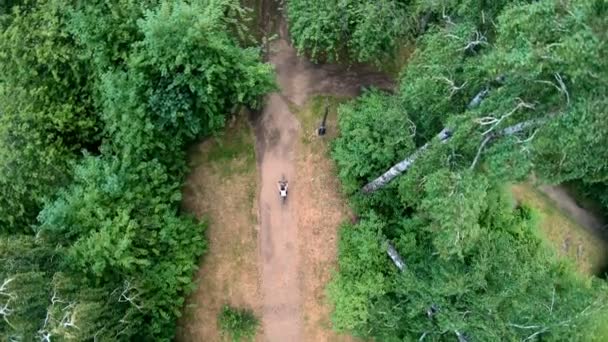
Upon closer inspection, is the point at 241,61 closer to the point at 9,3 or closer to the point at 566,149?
the point at 9,3

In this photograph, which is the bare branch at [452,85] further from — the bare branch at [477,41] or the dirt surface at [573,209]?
the dirt surface at [573,209]

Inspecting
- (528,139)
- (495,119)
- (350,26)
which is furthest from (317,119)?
(528,139)

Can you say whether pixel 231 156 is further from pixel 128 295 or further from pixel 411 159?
pixel 411 159

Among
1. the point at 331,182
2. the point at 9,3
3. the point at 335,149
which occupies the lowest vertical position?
the point at 331,182

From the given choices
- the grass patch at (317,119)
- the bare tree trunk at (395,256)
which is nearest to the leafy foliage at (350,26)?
the grass patch at (317,119)

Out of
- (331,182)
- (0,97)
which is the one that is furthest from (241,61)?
(0,97)

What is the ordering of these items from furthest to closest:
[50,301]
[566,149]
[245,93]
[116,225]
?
[245,93] < [116,225] < [50,301] < [566,149]
